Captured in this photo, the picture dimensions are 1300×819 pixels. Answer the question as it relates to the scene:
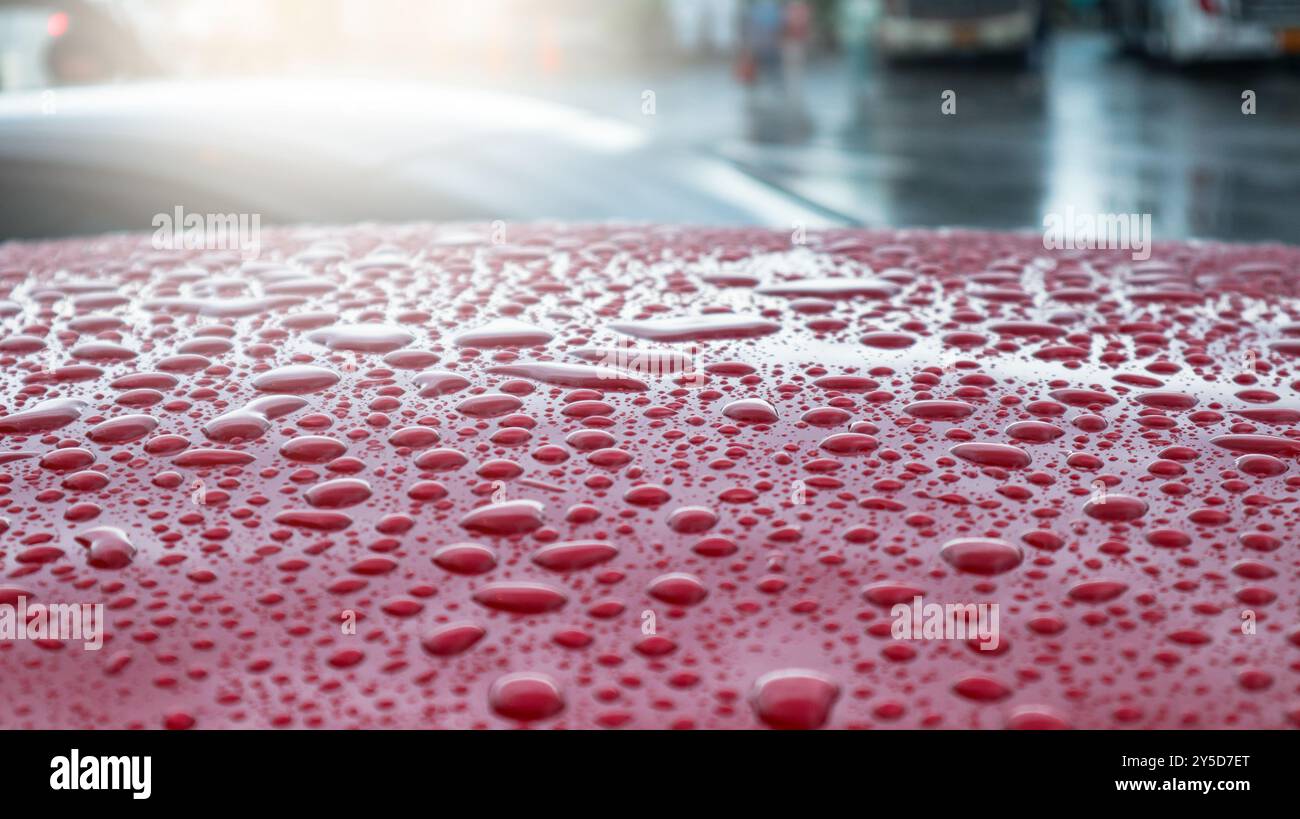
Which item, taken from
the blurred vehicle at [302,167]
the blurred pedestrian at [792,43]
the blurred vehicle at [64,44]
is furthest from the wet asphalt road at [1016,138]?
the blurred vehicle at [64,44]

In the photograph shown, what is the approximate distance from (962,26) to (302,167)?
15.3 meters

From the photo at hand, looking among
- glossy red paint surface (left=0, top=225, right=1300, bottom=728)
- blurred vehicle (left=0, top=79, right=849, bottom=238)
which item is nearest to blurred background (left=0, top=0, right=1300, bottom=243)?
blurred vehicle (left=0, top=79, right=849, bottom=238)

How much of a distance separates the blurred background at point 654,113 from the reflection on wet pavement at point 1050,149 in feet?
0.16

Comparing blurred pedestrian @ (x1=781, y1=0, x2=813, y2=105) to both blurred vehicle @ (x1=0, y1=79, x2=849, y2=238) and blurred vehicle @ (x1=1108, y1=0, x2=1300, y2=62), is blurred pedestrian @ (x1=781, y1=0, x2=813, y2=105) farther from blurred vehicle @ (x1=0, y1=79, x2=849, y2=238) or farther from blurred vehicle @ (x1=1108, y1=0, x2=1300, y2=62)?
blurred vehicle @ (x1=0, y1=79, x2=849, y2=238)

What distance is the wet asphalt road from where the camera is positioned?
8.41 meters

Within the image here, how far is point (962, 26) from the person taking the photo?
16.2 meters

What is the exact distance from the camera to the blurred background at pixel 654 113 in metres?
2.49

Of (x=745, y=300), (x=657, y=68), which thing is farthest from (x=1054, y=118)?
(x=745, y=300)

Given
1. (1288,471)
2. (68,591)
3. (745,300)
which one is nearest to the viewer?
(68,591)

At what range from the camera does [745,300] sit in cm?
110

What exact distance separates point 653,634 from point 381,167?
6.79ft

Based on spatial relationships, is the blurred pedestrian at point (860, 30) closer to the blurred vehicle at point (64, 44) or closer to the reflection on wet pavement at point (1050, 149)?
the reflection on wet pavement at point (1050, 149)

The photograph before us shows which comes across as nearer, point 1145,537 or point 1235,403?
point 1145,537
